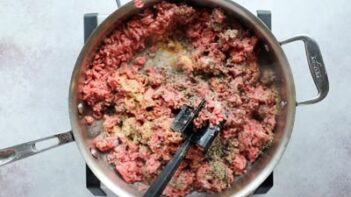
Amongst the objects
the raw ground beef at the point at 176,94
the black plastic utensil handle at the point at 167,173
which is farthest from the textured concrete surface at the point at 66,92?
the black plastic utensil handle at the point at 167,173

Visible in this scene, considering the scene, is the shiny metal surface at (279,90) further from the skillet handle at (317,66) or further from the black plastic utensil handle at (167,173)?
the black plastic utensil handle at (167,173)

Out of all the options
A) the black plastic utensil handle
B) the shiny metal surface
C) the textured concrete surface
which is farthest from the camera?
the textured concrete surface

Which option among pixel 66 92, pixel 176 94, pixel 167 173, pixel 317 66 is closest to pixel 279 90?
pixel 317 66

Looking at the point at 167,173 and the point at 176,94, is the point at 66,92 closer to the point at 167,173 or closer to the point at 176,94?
the point at 176,94

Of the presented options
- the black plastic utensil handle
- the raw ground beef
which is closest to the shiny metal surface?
the raw ground beef

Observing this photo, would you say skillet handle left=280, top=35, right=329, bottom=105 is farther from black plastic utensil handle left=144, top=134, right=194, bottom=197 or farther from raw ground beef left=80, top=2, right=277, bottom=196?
black plastic utensil handle left=144, top=134, right=194, bottom=197

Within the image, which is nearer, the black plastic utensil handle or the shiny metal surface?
the black plastic utensil handle
